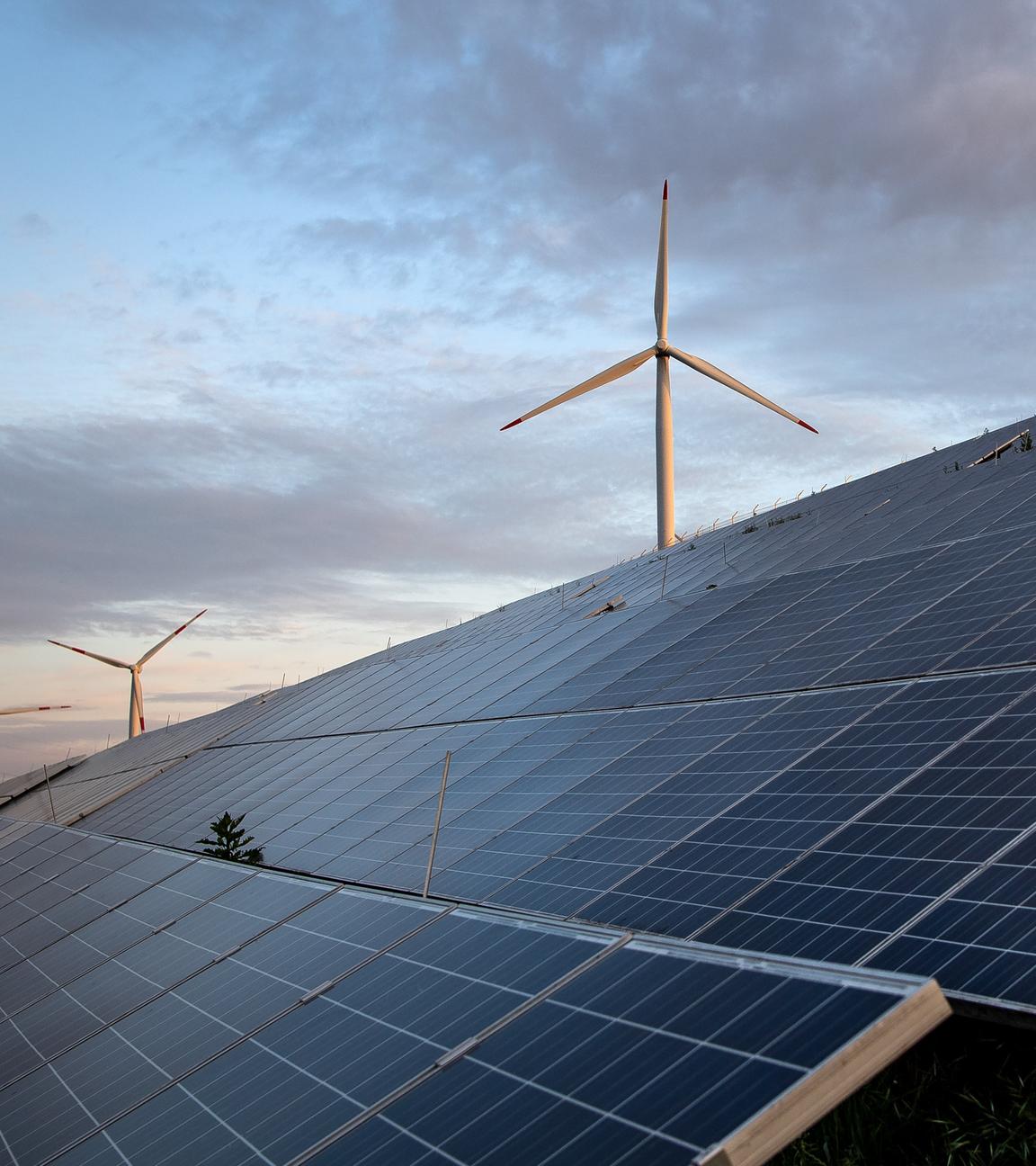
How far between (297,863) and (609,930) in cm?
1418

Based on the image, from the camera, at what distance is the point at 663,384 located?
7181cm

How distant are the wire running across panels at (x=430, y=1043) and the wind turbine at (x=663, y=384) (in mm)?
54531

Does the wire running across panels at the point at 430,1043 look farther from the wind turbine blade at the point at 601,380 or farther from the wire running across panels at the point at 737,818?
the wind turbine blade at the point at 601,380

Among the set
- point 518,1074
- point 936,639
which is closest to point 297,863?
point 936,639

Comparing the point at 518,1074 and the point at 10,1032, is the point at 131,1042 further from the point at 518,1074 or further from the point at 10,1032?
the point at 518,1074

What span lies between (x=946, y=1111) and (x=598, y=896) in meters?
5.92

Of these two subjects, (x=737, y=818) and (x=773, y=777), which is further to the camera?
(x=773, y=777)

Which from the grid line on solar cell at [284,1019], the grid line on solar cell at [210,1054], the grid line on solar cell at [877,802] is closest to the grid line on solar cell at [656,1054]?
the grid line on solar cell at [284,1019]

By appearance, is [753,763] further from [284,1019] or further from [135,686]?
[135,686]

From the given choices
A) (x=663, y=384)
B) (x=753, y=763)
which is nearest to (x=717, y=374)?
(x=663, y=384)

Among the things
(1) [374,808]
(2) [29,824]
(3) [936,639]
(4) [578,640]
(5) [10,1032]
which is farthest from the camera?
(2) [29,824]

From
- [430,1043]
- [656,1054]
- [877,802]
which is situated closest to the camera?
[656,1054]

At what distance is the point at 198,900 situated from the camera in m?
20.0

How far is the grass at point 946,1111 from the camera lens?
10320 mm
